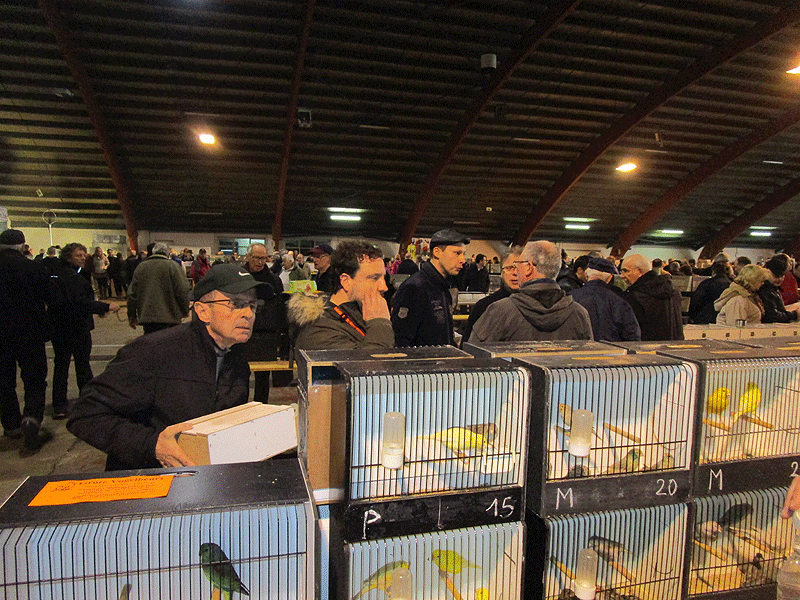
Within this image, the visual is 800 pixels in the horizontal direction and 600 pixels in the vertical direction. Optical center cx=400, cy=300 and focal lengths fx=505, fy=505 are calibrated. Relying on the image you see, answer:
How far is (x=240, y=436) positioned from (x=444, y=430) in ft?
2.30

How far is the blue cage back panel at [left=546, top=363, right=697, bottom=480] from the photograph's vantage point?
3.95ft

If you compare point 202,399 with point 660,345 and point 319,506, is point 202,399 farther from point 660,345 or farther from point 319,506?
point 660,345

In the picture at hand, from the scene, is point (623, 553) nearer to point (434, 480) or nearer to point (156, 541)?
point (434, 480)

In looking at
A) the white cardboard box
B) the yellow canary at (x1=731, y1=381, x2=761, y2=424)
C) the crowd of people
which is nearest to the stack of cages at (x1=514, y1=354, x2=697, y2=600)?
the yellow canary at (x1=731, y1=381, x2=761, y2=424)

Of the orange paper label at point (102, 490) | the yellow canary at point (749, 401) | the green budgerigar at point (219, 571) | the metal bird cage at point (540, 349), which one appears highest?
the metal bird cage at point (540, 349)

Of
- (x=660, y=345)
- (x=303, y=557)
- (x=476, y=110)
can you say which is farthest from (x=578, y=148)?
(x=303, y=557)

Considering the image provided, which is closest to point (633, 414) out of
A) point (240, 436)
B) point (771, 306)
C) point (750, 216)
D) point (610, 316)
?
point (240, 436)

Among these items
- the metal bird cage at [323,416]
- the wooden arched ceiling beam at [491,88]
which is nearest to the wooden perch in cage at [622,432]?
the metal bird cage at [323,416]

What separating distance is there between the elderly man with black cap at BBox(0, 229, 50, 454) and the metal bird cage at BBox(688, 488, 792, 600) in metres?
4.52

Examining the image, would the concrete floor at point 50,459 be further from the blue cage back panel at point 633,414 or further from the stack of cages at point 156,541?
the blue cage back panel at point 633,414

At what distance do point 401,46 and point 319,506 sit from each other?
10532 millimetres

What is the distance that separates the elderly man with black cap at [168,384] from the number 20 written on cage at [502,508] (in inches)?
38.1

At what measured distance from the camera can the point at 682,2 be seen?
30.6ft

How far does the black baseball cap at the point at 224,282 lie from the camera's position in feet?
5.94
